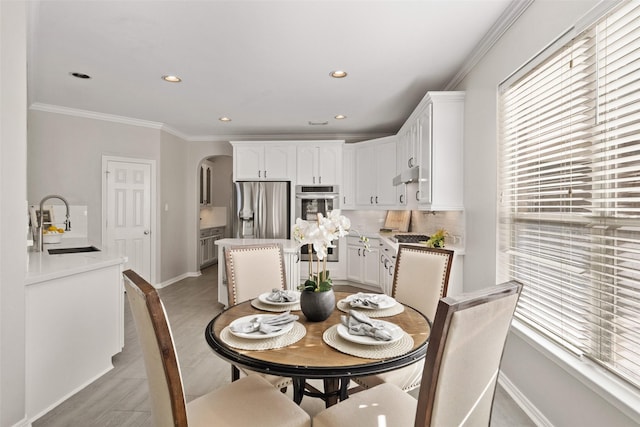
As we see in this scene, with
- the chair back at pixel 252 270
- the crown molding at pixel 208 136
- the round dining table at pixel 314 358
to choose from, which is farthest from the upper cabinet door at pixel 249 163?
the round dining table at pixel 314 358

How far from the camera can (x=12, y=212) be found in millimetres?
1734

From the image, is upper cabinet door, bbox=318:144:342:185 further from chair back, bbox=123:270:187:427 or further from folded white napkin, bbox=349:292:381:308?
chair back, bbox=123:270:187:427

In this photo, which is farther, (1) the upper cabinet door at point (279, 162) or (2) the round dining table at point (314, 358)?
(1) the upper cabinet door at point (279, 162)

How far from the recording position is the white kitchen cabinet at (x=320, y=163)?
532cm

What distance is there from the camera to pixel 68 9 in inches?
84.0

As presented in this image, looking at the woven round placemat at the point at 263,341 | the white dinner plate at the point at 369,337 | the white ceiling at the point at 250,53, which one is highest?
the white ceiling at the point at 250,53

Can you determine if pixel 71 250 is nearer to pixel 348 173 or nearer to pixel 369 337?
pixel 369 337

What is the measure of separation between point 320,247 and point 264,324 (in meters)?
0.41

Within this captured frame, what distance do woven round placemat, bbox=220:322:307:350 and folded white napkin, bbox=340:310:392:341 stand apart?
8.1 inches

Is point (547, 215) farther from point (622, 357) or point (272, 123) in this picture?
point (272, 123)

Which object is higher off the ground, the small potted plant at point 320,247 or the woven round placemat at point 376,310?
the small potted plant at point 320,247

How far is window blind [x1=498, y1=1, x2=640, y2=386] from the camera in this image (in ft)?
4.43

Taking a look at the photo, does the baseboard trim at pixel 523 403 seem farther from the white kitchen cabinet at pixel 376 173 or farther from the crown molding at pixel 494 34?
the white kitchen cabinet at pixel 376 173

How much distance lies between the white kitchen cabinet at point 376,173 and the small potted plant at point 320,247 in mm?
3418
